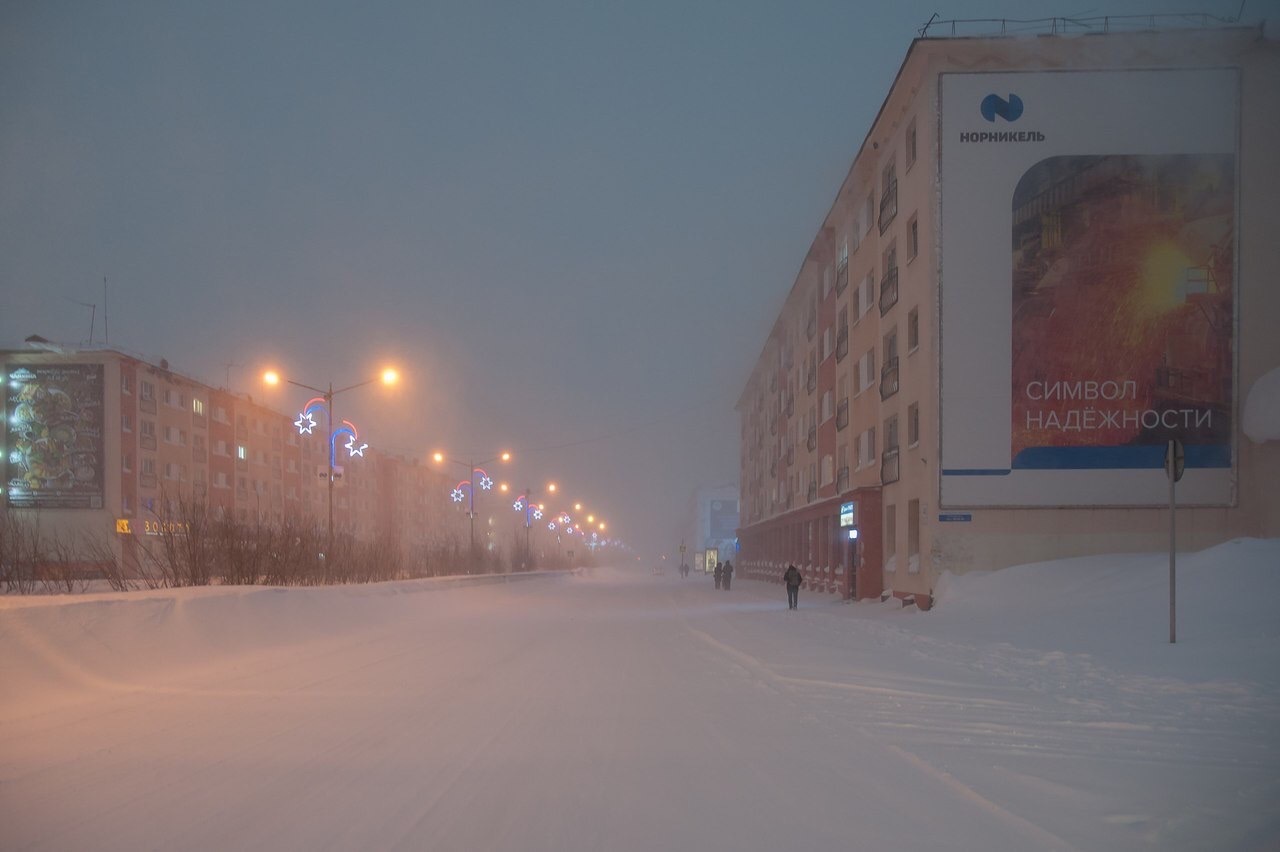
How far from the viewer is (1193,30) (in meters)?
24.2

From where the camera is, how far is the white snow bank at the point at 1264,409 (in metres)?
22.8

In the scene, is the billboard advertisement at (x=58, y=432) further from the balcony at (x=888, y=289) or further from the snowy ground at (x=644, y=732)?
the balcony at (x=888, y=289)

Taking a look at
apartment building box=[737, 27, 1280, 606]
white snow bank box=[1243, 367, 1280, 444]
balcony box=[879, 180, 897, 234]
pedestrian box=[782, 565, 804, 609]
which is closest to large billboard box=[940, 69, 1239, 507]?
apartment building box=[737, 27, 1280, 606]

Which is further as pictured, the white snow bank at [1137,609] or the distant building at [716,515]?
the distant building at [716,515]

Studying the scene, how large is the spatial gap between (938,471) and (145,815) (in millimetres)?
21655

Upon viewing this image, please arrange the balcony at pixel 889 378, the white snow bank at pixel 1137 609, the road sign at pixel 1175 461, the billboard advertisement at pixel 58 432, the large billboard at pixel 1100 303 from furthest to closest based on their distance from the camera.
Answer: the billboard advertisement at pixel 58 432, the balcony at pixel 889 378, the large billboard at pixel 1100 303, the road sign at pixel 1175 461, the white snow bank at pixel 1137 609

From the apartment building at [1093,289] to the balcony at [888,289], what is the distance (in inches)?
149

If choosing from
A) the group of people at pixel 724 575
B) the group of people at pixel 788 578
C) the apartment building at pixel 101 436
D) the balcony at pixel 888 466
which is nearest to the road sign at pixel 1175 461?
the balcony at pixel 888 466

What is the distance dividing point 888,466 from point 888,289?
18.5ft

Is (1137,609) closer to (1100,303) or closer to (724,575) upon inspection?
(1100,303)

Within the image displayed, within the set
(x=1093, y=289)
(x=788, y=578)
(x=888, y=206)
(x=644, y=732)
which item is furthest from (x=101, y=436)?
(x=644, y=732)

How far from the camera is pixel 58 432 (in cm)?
5619

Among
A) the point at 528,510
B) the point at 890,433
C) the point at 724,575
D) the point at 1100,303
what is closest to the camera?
the point at 1100,303

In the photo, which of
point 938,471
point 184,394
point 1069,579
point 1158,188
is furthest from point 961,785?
point 184,394
